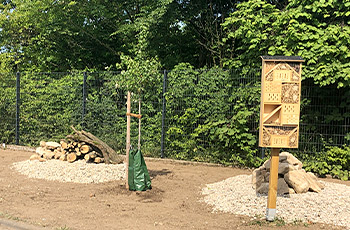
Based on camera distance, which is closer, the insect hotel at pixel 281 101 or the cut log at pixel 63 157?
the insect hotel at pixel 281 101

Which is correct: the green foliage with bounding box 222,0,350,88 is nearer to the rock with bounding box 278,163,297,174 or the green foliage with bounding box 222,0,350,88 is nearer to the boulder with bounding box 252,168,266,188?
the rock with bounding box 278,163,297,174

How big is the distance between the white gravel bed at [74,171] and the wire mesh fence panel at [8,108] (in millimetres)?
4631

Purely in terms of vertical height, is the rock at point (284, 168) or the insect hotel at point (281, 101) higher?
the insect hotel at point (281, 101)

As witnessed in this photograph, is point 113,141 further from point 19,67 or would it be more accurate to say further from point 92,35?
point 19,67

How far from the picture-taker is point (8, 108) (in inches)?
530

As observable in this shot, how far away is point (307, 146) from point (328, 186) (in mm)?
2313

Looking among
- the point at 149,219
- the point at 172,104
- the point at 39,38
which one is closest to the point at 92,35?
the point at 39,38

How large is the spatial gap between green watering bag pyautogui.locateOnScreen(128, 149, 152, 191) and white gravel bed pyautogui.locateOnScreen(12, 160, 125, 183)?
1.28 metres

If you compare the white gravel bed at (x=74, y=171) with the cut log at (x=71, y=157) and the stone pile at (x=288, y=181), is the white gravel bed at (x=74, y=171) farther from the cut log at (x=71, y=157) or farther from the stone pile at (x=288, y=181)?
the stone pile at (x=288, y=181)

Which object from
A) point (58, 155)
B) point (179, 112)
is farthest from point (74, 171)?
point (179, 112)

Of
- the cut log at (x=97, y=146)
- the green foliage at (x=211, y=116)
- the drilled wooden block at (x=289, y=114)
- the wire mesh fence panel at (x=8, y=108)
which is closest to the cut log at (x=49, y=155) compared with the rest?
the cut log at (x=97, y=146)

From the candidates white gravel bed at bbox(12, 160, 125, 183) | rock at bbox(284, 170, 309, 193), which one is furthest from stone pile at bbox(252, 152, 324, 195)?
white gravel bed at bbox(12, 160, 125, 183)

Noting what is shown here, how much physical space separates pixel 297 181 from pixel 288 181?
0.52 feet

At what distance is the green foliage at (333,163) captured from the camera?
860 cm
